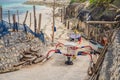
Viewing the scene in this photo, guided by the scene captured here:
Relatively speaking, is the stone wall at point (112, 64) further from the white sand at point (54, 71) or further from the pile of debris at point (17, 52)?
the pile of debris at point (17, 52)

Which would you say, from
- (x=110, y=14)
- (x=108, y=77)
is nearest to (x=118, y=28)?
(x=108, y=77)

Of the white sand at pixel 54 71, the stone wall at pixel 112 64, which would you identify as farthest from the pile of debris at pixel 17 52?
the stone wall at pixel 112 64

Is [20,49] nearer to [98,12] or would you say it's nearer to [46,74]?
[46,74]

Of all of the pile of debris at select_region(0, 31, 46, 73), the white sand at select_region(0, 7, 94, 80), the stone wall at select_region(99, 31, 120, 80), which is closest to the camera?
the stone wall at select_region(99, 31, 120, 80)

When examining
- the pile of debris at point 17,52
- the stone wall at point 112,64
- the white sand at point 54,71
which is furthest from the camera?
the pile of debris at point 17,52

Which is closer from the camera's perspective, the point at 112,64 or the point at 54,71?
the point at 112,64

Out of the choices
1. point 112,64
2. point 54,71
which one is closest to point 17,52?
point 54,71

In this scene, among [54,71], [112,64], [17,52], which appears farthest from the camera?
[17,52]

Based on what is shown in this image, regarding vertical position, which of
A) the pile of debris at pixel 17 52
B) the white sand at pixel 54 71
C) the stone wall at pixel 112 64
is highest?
the stone wall at pixel 112 64

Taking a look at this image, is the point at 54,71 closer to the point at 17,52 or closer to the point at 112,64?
the point at 17,52

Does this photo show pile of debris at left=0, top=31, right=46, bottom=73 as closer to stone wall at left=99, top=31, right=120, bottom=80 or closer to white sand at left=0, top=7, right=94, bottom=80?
white sand at left=0, top=7, right=94, bottom=80

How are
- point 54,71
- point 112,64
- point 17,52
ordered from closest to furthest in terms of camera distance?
1. point 112,64
2. point 54,71
3. point 17,52

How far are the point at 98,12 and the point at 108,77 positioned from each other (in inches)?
1028

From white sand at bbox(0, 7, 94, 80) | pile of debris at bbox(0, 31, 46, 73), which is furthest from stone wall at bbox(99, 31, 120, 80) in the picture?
pile of debris at bbox(0, 31, 46, 73)
